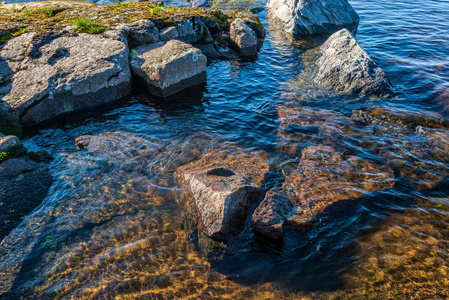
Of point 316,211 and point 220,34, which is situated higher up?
point 220,34

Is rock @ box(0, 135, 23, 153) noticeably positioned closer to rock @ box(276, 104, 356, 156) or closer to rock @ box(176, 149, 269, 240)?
rock @ box(176, 149, 269, 240)

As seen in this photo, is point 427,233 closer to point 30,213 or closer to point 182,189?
point 182,189

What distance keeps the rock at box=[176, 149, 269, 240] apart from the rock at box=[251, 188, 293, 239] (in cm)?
36

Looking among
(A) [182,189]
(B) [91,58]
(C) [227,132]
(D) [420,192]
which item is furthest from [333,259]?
(B) [91,58]

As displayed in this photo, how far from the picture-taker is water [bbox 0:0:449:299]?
5.45 m

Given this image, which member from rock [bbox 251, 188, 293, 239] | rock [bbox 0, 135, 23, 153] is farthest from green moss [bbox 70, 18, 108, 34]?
rock [bbox 251, 188, 293, 239]

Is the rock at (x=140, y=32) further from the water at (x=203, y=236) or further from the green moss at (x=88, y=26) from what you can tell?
the water at (x=203, y=236)

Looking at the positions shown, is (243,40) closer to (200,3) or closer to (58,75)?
(58,75)

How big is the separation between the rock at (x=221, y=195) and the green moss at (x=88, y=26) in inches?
342

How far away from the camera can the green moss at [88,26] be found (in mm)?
12438

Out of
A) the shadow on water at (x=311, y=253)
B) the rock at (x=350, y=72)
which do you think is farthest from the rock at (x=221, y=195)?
the rock at (x=350, y=72)

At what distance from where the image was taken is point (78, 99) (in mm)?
10414

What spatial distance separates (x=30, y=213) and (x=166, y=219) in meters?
3.38

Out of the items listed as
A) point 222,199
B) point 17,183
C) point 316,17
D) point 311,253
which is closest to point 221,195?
point 222,199
